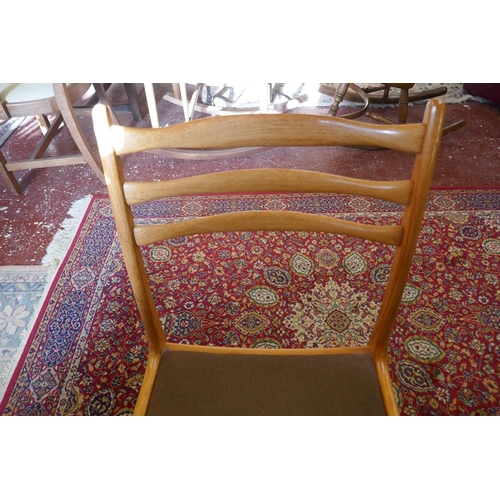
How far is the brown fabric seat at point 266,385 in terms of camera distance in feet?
2.11

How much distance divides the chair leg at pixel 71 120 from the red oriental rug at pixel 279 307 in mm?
341

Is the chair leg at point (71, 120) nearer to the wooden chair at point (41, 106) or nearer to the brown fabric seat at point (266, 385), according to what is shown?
the wooden chair at point (41, 106)

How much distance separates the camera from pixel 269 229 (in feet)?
2.02

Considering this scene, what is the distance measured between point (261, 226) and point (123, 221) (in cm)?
21

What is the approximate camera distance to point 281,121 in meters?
0.48

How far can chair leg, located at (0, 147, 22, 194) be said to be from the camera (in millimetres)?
1812

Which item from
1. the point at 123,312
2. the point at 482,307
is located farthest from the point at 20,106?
the point at 482,307

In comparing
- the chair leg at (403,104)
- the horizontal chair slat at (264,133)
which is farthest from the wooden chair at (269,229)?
the chair leg at (403,104)

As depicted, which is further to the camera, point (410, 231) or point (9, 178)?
point (9, 178)

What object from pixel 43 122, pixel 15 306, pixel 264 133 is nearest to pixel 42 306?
pixel 15 306

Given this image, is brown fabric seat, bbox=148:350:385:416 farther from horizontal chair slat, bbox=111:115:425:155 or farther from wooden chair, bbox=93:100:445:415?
horizontal chair slat, bbox=111:115:425:155

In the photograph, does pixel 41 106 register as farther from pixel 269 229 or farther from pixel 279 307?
pixel 269 229

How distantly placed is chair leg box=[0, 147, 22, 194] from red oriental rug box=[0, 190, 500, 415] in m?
0.46
